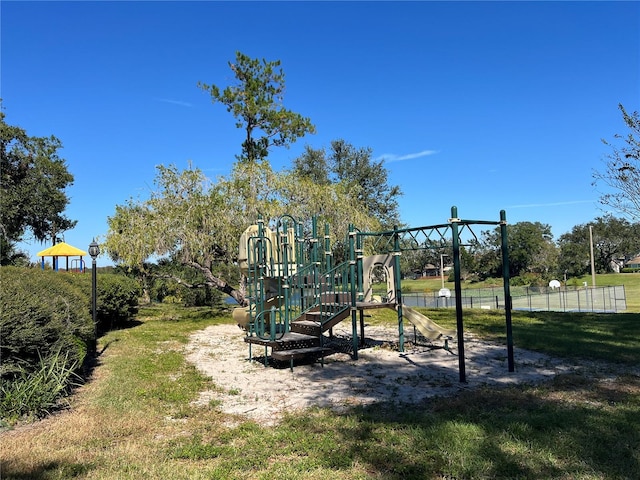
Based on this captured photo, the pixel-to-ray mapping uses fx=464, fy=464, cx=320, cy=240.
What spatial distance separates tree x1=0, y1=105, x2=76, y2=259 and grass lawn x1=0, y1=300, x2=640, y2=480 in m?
21.5

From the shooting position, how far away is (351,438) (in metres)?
3.84

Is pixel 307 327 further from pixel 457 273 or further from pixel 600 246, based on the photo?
pixel 600 246

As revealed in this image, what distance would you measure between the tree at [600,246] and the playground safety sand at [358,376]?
58326mm

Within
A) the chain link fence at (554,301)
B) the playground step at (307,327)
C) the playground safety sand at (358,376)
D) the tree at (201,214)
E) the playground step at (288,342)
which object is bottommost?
the chain link fence at (554,301)

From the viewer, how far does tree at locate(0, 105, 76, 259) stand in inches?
902

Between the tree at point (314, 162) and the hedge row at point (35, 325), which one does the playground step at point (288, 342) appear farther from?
the tree at point (314, 162)

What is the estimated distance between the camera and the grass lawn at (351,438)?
3.17m

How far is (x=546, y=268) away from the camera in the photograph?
59.0m

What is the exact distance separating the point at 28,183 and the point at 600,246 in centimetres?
6584

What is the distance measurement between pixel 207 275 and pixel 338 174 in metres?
14.3

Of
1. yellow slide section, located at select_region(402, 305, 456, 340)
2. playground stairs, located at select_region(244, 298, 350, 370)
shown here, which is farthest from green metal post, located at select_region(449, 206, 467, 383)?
playground stairs, located at select_region(244, 298, 350, 370)

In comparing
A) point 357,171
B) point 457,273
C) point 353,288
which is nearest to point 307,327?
point 353,288

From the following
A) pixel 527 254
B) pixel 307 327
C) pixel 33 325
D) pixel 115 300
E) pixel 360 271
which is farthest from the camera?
pixel 527 254

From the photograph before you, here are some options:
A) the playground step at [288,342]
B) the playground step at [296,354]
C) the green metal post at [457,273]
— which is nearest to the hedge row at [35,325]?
the playground step at [288,342]
